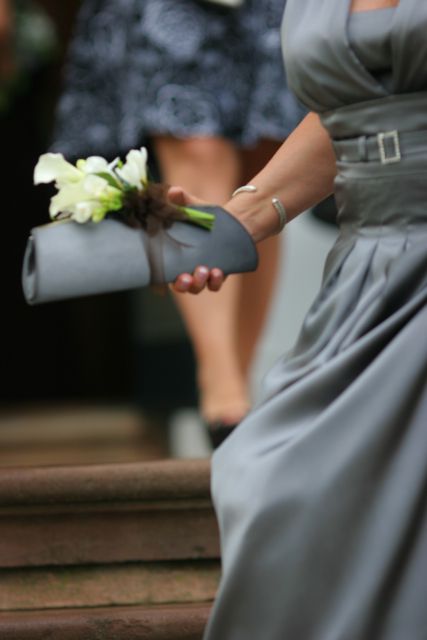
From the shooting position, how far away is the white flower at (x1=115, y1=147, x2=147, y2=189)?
8.18 feet

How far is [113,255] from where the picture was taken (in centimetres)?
244

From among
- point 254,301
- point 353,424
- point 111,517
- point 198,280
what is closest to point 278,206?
point 198,280

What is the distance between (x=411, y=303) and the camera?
2342 millimetres

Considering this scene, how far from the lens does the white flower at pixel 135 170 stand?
2494 mm

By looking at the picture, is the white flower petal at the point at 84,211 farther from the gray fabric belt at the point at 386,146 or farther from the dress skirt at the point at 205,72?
the dress skirt at the point at 205,72

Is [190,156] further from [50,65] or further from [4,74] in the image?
[50,65]

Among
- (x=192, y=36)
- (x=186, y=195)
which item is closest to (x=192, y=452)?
(x=192, y=36)

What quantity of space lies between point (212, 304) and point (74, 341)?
10.2 ft

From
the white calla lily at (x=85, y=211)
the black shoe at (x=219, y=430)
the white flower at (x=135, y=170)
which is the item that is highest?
the white flower at (x=135, y=170)

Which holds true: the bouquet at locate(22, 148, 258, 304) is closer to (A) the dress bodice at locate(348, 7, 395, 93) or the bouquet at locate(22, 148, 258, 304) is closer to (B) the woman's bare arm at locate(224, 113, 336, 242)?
(B) the woman's bare arm at locate(224, 113, 336, 242)

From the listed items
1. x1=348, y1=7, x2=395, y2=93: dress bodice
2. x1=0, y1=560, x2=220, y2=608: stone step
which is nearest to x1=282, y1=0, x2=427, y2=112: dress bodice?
x1=348, y1=7, x2=395, y2=93: dress bodice

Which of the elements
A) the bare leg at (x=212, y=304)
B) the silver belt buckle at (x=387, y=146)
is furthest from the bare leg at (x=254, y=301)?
the silver belt buckle at (x=387, y=146)

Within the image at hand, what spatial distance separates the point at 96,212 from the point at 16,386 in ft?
14.5

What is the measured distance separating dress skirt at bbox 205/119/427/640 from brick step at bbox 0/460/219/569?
69 centimetres
